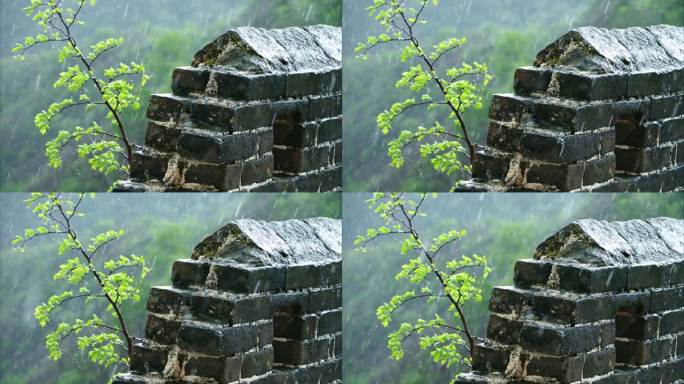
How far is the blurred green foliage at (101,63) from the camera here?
527 inches

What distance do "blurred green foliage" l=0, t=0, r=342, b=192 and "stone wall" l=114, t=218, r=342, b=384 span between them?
8.71 ft

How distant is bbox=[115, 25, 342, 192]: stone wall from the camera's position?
10016 millimetres

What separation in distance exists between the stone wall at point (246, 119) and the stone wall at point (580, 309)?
52.6 inches

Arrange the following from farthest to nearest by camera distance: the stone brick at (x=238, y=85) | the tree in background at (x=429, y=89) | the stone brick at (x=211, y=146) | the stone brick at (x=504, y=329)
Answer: the tree in background at (x=429, y=89) < the stone brick at (x=504, y=329) < the stone brick at (x=238, y=85) < the stone brick at (x=211, y=146)

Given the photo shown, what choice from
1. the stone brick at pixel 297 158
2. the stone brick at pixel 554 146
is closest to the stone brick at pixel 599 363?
the stone brick at pixel 554 146

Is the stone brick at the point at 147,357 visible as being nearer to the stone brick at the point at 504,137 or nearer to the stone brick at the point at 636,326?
the stone brick at the point at 504,137

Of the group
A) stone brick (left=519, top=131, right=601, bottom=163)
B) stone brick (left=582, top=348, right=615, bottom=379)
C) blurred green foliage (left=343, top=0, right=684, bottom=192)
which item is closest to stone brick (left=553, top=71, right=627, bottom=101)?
stone brick (left=519, top=131, right=601, bottom=163)

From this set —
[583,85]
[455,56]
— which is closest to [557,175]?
[583,85]

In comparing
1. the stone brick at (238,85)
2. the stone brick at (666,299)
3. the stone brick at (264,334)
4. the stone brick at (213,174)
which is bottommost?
the stone brick at (264,334)

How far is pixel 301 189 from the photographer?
1082 centimetres

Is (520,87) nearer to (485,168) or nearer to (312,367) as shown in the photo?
(485,168)

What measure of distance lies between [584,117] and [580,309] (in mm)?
997

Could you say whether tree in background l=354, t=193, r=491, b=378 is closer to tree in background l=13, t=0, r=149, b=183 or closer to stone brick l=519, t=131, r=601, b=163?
stone brick l=519, t=131, r=601, b=163

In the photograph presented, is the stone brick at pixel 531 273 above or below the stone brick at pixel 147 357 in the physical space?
above
